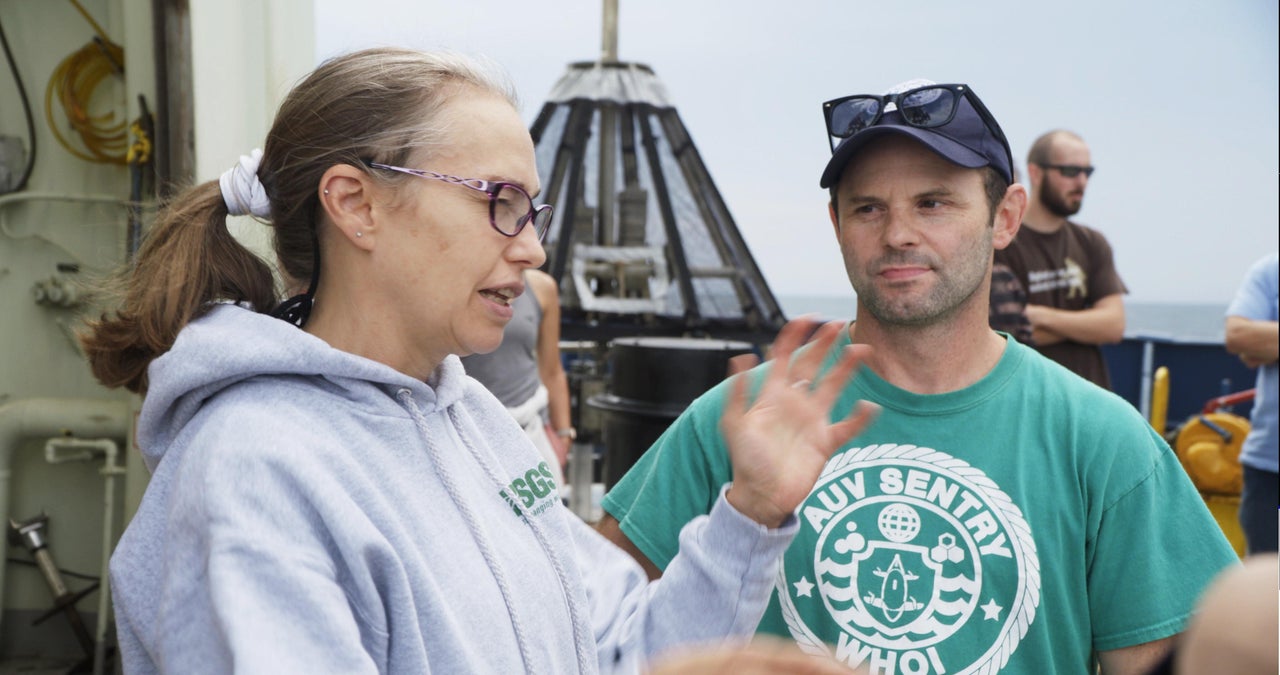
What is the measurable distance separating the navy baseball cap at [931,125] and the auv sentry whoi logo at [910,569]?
52 centimetres

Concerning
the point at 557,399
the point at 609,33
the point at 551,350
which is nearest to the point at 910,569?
the point at 551,350

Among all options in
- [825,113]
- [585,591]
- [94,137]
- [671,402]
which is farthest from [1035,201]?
[94,137]

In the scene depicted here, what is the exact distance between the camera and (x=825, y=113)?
203 centimetres

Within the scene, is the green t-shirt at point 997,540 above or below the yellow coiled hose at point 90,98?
below

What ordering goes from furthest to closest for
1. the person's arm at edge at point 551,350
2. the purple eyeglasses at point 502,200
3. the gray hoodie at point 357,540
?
the person's arm at edge at point 551,350 → the purple eyeglasses at point 502,200 → the gray hoodie at point 357,540

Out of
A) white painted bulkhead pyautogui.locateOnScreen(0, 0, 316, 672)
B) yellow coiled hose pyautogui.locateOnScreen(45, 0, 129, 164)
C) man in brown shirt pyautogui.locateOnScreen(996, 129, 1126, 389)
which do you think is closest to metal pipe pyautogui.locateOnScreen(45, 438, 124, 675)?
white painted bulkhead pyautogui.locateOnScreen(0, 0, 316, 672)

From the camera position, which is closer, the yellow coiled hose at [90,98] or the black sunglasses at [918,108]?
the black sunglasses at [918,108]

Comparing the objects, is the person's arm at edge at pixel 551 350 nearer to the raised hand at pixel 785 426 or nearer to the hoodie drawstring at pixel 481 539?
the raised hand at pixel 785 426

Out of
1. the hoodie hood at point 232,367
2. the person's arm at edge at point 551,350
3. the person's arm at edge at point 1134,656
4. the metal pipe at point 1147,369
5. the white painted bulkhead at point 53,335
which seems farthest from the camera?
the metal pipe at point 1147,369

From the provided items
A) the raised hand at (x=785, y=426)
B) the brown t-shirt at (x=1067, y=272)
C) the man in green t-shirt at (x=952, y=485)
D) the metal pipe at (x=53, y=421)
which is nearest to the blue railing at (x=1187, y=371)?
the brown t-shirt at (x=1067, y=272)

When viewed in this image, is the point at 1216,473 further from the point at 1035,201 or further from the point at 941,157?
the point at 941,157

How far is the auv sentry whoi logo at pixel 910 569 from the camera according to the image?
167cm

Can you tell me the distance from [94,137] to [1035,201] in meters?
3.60

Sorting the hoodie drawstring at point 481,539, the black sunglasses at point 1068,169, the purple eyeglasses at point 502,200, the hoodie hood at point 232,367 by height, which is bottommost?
the hoodie drawstring at point 481,539
